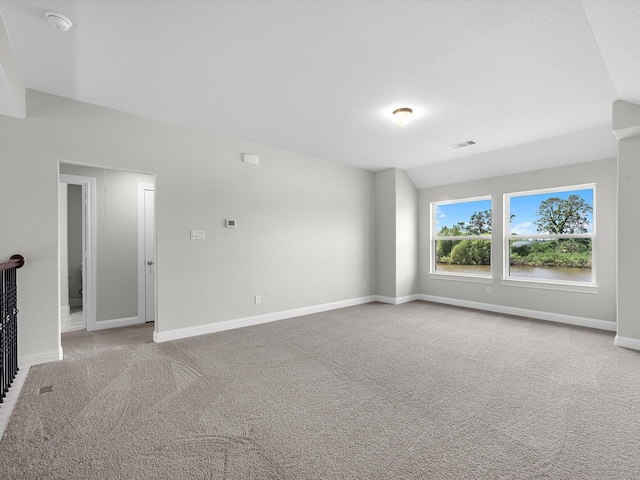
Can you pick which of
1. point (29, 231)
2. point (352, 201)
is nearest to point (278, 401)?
point (29, 231)

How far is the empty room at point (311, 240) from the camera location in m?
1.87

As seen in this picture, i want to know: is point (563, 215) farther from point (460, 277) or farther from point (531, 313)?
point (460, 277)

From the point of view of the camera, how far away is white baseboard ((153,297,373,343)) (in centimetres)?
368

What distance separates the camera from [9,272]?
8.56ft

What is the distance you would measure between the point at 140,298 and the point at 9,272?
80.1 inches

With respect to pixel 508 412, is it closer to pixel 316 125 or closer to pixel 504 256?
pixel 316 125

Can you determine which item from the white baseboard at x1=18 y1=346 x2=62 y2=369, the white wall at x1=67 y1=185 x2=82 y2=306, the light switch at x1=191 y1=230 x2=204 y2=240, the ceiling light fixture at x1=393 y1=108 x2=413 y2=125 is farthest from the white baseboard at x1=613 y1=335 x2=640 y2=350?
the white wall at x1=67 y1=185 x2=82 y2=306

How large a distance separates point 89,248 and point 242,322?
2.23m

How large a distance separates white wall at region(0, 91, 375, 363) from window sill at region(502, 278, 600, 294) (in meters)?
2.38

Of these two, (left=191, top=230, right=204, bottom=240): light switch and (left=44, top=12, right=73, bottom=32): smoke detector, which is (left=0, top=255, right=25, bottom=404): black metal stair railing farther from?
(left=44, top=12, right=73, bottom=32): smoke detector

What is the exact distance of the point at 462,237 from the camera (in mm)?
5797

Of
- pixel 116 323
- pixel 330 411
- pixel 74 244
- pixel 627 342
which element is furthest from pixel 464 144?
pixel 74 244

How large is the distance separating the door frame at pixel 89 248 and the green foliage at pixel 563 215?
6.49 meters

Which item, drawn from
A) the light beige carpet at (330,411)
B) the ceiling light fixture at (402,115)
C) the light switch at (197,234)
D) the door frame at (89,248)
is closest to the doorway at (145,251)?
the door frame at (89,248)
